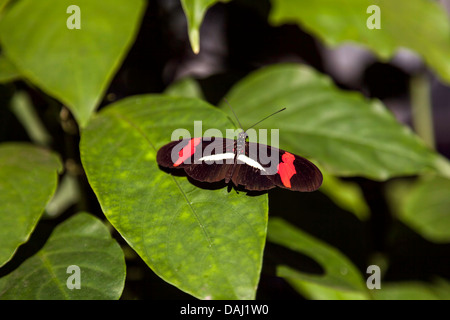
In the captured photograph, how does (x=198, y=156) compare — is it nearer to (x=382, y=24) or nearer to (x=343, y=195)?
(x=382, y=24)

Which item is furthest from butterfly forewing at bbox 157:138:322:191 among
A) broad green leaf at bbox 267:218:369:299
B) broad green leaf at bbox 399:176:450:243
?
broad green leaf at bbox 399:176:450:243

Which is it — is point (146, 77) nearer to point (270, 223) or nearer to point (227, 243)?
point (270, 223)

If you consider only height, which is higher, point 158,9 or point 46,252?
point 158,9

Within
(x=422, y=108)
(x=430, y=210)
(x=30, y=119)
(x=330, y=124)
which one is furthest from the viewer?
(x=422, y=108)

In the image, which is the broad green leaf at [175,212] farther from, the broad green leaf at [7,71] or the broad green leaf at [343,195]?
the broad green leaf at [343,195]

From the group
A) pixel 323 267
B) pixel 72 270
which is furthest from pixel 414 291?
pixel 72 270

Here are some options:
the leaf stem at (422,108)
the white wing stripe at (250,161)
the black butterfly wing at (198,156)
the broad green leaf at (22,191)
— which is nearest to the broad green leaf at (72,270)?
the broad green leaf at (22,191)
